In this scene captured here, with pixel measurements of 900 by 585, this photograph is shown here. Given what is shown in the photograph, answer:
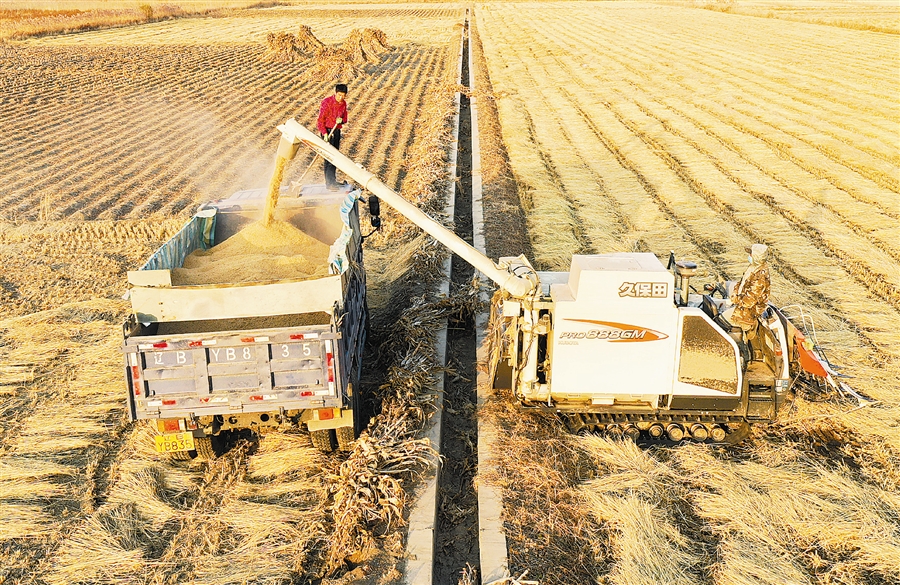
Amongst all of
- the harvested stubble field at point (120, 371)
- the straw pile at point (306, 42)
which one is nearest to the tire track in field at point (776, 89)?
the harvested stubble field at point (120, 371)

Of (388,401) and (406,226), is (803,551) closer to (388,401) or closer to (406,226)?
(388,401)

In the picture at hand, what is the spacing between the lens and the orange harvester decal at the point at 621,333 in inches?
292

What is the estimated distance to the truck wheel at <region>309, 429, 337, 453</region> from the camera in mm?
7449

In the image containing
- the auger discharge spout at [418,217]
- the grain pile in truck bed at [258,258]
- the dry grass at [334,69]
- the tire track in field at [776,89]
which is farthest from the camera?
the dry grass at [334,69]

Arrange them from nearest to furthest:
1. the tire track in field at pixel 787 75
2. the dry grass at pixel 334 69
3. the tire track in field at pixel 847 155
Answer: the tire track in field at pixel 847 155
the tire track in field at pixel 787 75
the dry grass at pixel 334 69

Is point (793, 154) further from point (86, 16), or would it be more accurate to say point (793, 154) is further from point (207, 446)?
point (86, 16)

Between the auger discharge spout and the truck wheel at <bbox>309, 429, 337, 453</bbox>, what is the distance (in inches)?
87.6


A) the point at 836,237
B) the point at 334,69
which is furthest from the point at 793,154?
the point at 334,69

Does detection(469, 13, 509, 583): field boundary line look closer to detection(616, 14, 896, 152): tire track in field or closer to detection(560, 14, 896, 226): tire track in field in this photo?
detection(560, 14, 896, 226): tire track in field

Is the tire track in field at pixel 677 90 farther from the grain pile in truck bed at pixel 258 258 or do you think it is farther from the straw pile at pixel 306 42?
the straw pile at pixel 306 42

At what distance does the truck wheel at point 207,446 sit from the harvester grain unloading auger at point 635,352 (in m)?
2.98

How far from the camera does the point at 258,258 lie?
28.0 ft

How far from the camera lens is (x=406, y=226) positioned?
14.3 meters

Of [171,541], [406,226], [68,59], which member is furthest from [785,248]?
[68,59]
